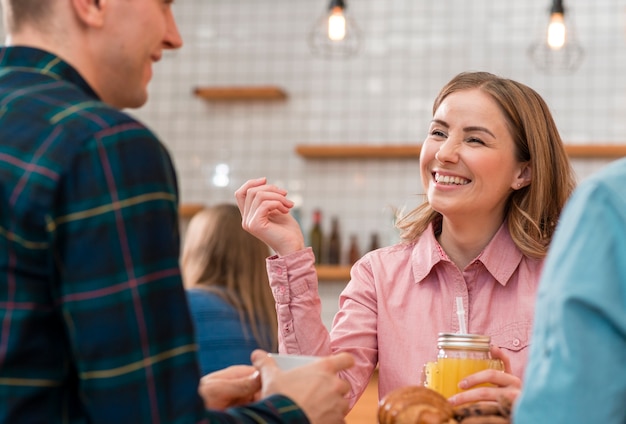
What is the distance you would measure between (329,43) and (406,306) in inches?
141

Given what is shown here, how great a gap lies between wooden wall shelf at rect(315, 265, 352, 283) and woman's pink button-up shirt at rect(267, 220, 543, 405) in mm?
2868

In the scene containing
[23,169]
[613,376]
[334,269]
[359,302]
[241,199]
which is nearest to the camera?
[613,376]

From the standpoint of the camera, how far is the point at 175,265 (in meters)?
1.04

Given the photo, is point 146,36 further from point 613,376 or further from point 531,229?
point 531,229

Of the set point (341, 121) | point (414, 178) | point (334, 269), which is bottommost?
point (334, 269)

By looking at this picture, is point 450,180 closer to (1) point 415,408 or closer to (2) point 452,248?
(2) point 452,248

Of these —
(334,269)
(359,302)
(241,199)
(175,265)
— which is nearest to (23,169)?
(175,265)

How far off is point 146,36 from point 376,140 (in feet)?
13.5

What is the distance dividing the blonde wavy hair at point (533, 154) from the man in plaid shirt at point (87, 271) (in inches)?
45.3

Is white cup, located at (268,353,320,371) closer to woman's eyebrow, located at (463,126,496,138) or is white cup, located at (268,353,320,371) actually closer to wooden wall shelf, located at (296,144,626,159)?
woman's eyebrow, located at (463,126,496,138)

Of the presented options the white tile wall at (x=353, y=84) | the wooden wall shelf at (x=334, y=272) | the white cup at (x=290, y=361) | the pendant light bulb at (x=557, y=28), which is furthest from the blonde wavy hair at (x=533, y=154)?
the white tile wall at (x=353, y=84)

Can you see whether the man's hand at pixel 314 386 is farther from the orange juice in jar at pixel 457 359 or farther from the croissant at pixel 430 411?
the orange juice in jar at pixel 457 359

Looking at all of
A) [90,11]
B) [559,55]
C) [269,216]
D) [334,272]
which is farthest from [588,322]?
[559,55]

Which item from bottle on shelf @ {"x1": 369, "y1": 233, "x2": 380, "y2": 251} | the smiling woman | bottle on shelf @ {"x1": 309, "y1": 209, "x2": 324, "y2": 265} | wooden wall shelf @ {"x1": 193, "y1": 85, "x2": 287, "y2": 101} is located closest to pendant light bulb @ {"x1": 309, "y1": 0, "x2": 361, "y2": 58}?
wooden wall shelf @ {"x1": 193, "y1": 85, "x2": 287, "y2": 101}
